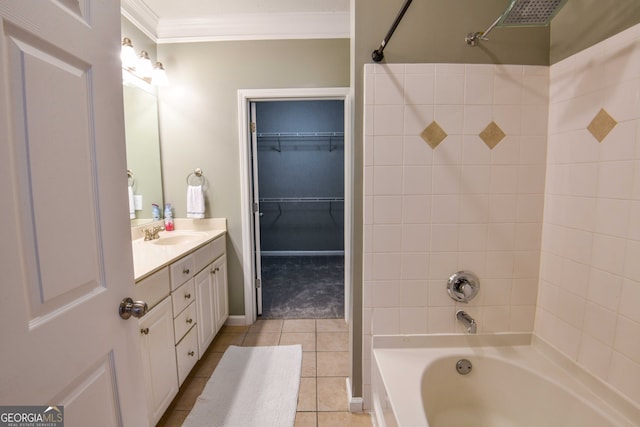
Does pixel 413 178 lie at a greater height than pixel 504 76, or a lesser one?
lesser

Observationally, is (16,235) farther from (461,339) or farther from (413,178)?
(461,339)

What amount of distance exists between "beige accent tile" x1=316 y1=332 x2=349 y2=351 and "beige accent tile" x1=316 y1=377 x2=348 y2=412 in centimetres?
31

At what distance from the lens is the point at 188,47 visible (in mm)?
2215

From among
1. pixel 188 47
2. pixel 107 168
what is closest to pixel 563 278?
pixel 107 168

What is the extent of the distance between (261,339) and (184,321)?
30.2 inches

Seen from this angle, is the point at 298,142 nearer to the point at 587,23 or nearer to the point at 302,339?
the point at 302,339

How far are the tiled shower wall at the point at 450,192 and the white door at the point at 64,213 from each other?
0.97 metres

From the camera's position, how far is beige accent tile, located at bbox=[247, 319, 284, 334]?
7.63ft

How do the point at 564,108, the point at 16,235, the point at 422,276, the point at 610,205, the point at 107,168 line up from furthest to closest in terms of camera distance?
the point at 422,276
the point at 564,108
the point at 610,205
the point at 107,168
the point at 16,235

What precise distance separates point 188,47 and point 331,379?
2722 millimetres

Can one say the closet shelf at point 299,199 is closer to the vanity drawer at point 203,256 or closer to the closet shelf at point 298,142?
the closet shelf at point 298,142

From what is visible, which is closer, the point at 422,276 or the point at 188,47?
the point at 422,276

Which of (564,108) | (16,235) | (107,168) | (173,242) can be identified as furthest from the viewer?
(173,242)

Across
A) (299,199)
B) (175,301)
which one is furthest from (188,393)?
(299,199)
